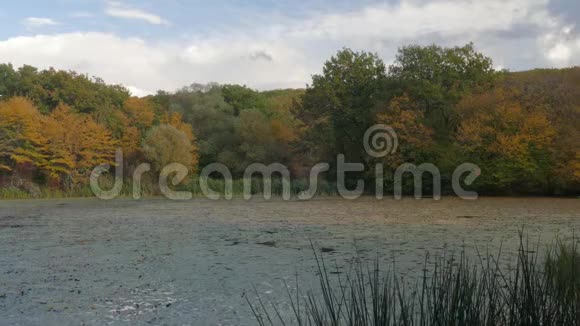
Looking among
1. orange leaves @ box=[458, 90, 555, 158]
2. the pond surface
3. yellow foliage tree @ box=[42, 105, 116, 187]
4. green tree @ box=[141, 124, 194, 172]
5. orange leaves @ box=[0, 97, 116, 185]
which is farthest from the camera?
green tree @ box=[141, 124, 194, 172]

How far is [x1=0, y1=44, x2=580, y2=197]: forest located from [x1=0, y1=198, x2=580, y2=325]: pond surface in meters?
3.83

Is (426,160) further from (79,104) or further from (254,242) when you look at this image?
(79,104)

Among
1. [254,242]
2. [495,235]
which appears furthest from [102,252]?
[495,235]

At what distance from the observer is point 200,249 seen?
7.34 meters

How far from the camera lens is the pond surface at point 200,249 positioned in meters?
4.59

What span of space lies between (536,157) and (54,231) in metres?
13.3

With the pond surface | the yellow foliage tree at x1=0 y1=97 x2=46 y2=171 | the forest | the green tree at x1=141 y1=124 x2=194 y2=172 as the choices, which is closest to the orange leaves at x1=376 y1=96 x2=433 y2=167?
the forest

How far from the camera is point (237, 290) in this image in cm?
500
